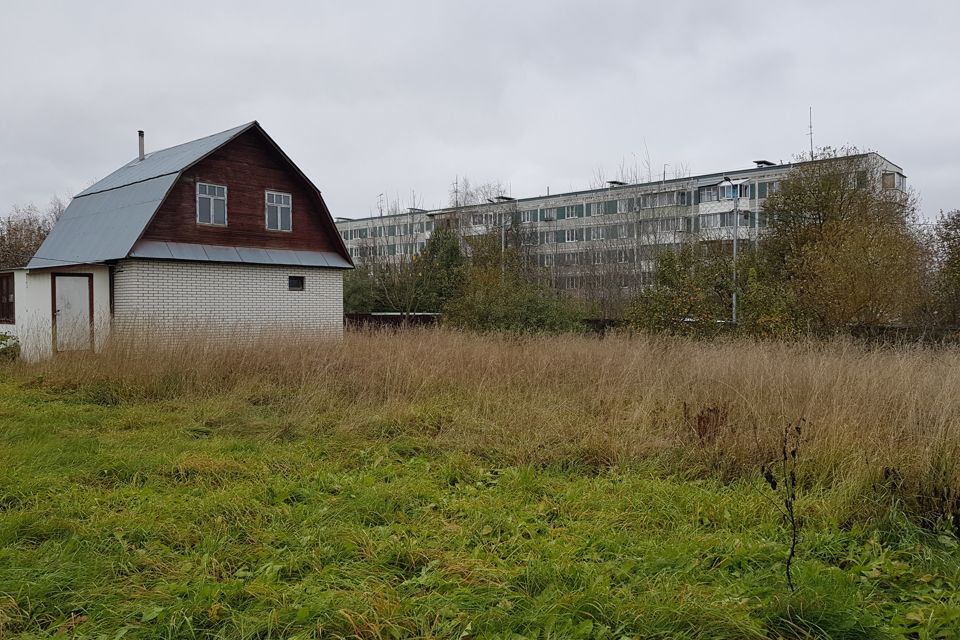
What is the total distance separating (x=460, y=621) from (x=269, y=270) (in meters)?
18.4

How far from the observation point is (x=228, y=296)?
1922cm

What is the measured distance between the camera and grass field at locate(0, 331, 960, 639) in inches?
124

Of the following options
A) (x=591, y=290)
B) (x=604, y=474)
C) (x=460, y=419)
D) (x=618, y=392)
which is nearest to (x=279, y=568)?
(x=604, y=474)

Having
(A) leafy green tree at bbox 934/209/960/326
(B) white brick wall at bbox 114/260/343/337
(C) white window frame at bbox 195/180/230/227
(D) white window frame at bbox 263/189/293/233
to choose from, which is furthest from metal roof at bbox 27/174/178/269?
(A) leafy green tree at bbox 934/209/960/326

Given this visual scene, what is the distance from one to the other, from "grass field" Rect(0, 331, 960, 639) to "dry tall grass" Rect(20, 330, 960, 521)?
40 millimetres

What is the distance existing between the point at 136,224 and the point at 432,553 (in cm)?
1669

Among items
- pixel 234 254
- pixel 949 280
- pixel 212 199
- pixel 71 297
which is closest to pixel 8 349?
pixel 71 297

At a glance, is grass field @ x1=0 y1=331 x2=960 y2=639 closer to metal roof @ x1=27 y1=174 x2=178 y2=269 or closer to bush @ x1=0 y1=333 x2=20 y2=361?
bush @ x1=0 y1=333 x2=20 y2=361

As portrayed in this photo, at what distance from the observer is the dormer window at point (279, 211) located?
20406 millimetres

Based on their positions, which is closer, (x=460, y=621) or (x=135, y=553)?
(x=460, y=621)

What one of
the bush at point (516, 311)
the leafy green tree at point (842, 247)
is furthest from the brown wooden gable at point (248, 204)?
the leafy green tree at point (842, 247)

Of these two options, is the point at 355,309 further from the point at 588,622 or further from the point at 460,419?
the point at 588,622

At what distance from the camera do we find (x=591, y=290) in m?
32.4

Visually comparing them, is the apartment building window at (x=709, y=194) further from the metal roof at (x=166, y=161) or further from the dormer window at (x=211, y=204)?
the dormer window at (x=211, y=204)
